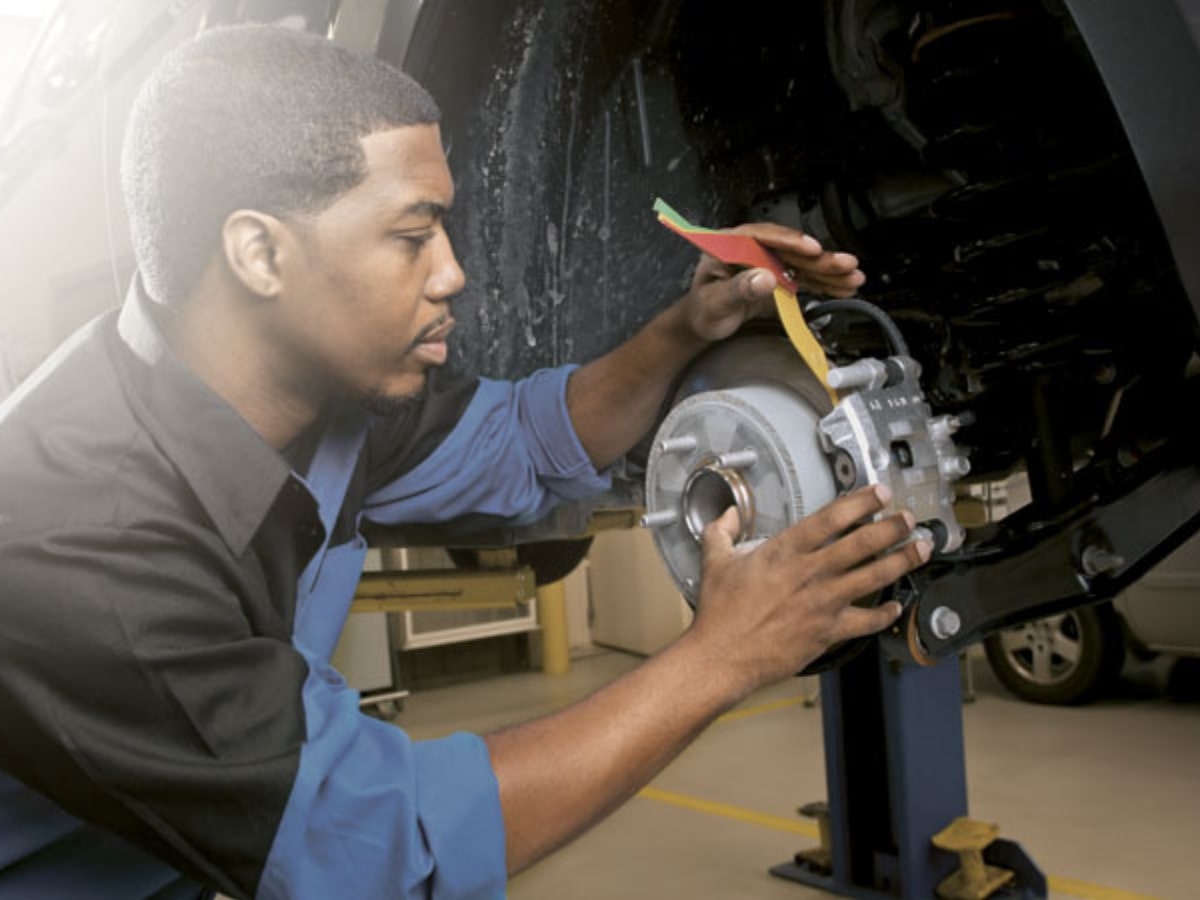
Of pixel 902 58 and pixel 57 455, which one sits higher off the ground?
pixel 902 58

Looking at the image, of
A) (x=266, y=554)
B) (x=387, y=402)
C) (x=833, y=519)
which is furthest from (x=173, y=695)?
(x=833, y=519)

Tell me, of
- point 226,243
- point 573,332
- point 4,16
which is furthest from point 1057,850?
point 4,16

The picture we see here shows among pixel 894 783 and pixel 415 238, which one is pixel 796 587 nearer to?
pixel 415 238

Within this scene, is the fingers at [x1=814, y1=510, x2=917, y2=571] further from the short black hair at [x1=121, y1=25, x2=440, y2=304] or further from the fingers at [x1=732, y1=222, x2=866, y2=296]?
the short black hair at [x1=121, y1=25, x2=440, y2=304]

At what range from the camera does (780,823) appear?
297cm

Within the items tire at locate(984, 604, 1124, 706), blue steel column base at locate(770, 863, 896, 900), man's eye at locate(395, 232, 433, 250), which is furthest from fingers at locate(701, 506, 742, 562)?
tire at locate(984, 604, 1124, 706)

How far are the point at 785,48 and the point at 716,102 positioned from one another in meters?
0.10

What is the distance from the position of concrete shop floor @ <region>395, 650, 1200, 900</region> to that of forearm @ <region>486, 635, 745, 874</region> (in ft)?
6.04

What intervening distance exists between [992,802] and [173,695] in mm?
2739

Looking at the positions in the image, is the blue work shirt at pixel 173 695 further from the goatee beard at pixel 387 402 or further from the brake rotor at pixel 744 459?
the brake rotor at pixel 744 459

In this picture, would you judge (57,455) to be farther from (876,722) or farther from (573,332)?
(876,722)

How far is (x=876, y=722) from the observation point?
2.47 metres

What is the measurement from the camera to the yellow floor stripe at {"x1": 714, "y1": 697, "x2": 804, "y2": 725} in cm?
416

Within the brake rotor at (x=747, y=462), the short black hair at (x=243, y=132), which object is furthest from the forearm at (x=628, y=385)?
the short black hair at (x=243, y=132)
